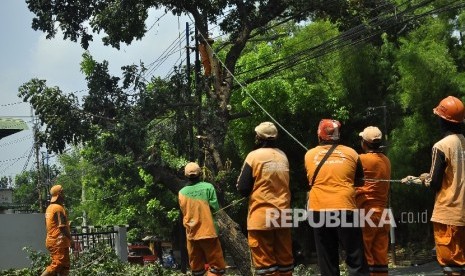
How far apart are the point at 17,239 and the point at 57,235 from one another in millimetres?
5422

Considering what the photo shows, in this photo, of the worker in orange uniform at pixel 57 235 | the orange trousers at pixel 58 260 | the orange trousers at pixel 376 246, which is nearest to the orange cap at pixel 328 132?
the orange trousers at pixel 376 246

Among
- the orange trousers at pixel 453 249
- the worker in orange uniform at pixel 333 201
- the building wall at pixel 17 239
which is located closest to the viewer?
the orange trousers at pixel 453 249

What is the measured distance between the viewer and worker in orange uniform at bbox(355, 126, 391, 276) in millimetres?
7711

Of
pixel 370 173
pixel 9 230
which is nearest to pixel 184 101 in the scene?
pixel 9 230

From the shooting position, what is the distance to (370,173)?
312 inches

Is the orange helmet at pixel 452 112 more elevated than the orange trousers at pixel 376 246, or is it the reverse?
the orange helmet at pixel 452 112

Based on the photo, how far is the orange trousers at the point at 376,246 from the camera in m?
7.69

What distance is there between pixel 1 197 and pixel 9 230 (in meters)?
12.6

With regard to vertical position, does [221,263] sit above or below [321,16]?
below

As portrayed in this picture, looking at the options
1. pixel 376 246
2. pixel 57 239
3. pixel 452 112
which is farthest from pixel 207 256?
pixel 452 112

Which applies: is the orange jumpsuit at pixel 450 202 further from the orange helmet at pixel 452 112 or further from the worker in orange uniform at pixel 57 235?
the worker in orange uniform at pixel 57 235

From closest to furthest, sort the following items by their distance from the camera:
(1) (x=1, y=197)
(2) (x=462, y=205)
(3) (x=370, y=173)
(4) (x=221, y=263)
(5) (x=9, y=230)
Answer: (2) (x=462, y=205) → (3) (x=370, y=173) → (4) (x=221, y=263) → (5) (x=9, y=230) → (1) (x=1, y=197)

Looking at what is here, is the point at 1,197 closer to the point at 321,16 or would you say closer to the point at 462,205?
the point at 321,16

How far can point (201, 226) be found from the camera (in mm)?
9000
